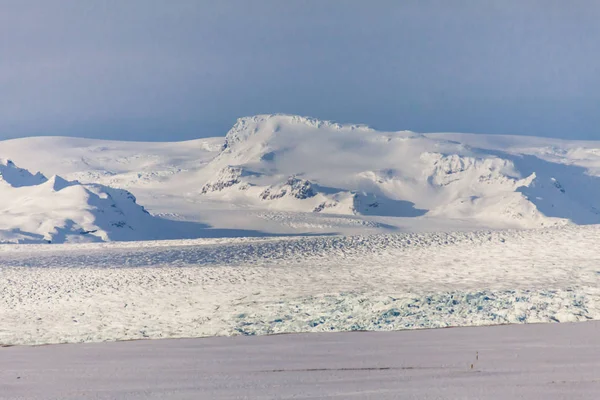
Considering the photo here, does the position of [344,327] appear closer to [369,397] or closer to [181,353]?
[181,353]

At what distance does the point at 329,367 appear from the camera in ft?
46.2

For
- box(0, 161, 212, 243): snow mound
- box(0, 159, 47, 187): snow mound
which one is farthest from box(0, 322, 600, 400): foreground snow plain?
box(0, 159, 47, 187): snow mound

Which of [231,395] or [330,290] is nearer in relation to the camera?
[231,395]

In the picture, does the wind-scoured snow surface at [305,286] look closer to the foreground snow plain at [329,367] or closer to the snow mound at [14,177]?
the foreground snow plain at [329,367]

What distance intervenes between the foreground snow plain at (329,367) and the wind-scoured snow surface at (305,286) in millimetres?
1604

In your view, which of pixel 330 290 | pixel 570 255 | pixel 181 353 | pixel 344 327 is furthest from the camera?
pixel 570 255

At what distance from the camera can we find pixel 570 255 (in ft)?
95.1

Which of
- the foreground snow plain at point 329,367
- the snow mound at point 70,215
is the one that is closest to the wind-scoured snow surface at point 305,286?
the foreground snow plain at point 329,367

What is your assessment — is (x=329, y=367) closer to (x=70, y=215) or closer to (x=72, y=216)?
(x=72, y=216)

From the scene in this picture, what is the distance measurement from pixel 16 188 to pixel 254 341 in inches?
6129

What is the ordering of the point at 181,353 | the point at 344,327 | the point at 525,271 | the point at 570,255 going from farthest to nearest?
1. the point at 570,255
2. the point at 525,271
3. the point at 344,327
4. the point at 181,353

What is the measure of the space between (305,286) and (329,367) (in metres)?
11.7

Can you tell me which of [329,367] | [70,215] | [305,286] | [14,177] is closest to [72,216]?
[70,215]

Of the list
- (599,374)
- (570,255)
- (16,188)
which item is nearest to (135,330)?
(599,374)
